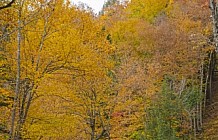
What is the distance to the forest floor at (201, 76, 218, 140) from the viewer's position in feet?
71.8

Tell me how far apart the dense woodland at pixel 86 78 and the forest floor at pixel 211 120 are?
62 cm

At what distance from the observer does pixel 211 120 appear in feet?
80.0

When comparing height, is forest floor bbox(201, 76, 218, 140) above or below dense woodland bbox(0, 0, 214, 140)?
below

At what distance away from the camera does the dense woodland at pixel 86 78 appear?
11.1 m

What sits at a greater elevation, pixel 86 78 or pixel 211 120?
pixel 86 78

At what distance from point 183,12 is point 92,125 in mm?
16588

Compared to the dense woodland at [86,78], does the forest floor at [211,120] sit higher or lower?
lower

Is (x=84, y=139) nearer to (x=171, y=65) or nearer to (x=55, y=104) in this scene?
(x=55, y=104)

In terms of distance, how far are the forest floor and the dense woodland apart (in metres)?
0.62

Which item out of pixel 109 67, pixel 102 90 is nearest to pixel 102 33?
pixel 109 67

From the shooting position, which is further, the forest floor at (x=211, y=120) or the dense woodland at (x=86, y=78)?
the forest floor at (x=211, y=120)

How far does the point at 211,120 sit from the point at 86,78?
43.8 feet

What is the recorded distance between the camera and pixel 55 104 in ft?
50.9

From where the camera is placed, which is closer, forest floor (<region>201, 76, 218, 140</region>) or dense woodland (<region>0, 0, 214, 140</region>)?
dense woodland (<region>0, 0, 214, 140</region>)
